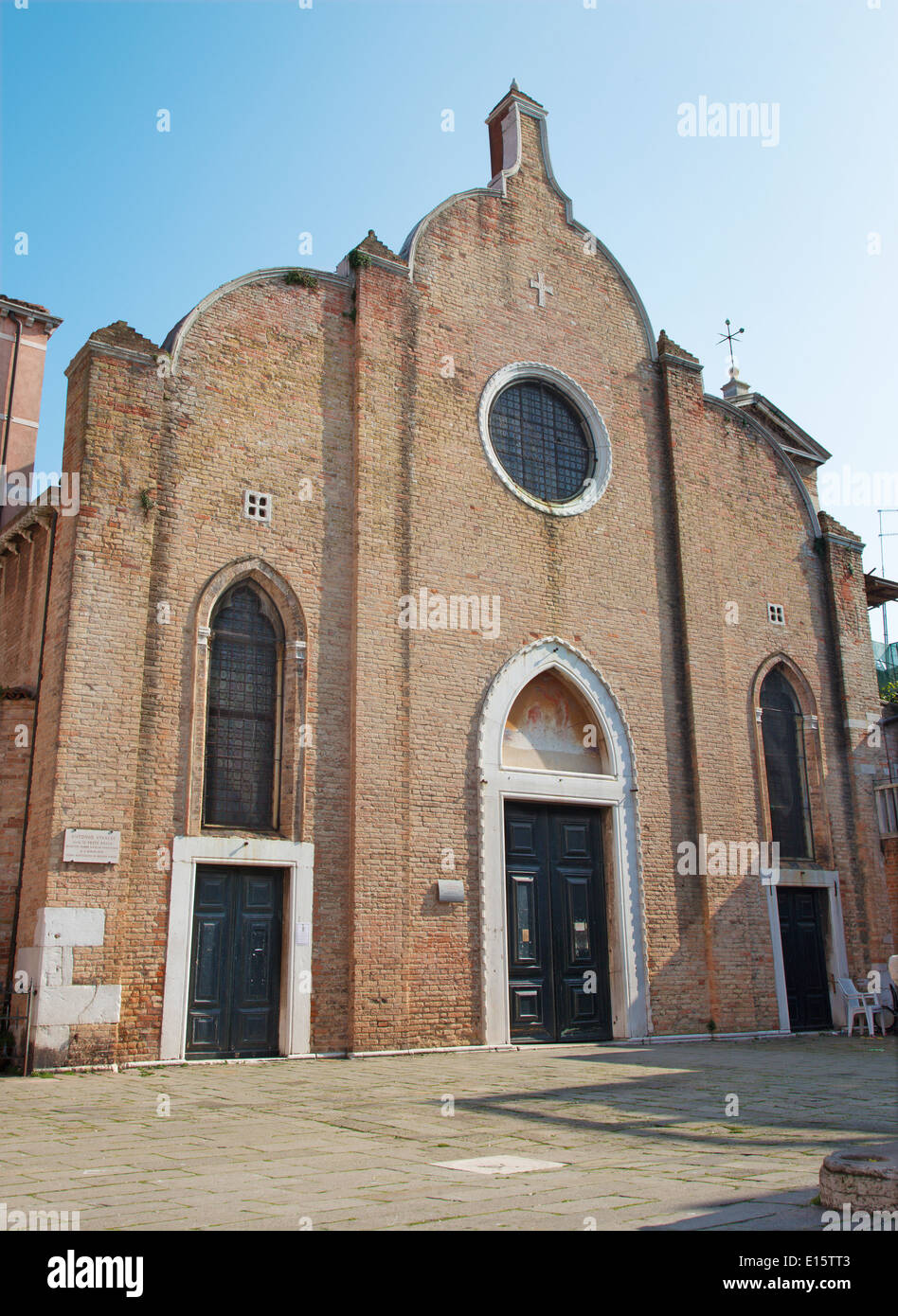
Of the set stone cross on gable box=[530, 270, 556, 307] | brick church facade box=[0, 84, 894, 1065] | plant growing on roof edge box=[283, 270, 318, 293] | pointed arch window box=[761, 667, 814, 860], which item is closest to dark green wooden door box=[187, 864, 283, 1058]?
brick church facade box=[0, 84, 894, 1065]

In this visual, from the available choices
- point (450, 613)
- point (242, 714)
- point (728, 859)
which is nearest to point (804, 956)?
point (728, 859)

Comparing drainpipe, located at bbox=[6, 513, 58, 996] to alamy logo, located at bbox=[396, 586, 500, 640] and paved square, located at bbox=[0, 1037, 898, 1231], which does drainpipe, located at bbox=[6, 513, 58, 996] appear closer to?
paved square, located at bbox=[0, 1037, 898, 1231]

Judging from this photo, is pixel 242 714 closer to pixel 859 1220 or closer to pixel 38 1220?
pixel 38 1220

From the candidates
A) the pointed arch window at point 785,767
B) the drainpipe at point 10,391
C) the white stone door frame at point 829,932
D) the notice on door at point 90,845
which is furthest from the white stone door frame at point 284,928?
the drainpipe at point 10,391

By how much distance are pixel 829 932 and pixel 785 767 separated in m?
2.75

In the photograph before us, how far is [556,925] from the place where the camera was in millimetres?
14398

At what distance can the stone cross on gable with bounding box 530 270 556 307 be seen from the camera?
16969 mm

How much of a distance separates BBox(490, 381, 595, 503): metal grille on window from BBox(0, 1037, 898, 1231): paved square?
28.0 feet

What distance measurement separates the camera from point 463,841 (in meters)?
13.8

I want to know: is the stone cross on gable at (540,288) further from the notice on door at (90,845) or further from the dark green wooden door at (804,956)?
the notice on door at (90,845)

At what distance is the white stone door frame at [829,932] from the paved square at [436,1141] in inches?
165

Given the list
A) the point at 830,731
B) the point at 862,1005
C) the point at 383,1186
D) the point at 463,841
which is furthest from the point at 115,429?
the point at 862,1005

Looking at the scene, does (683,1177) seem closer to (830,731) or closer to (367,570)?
(367,570)

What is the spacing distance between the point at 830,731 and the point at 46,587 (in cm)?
1291
